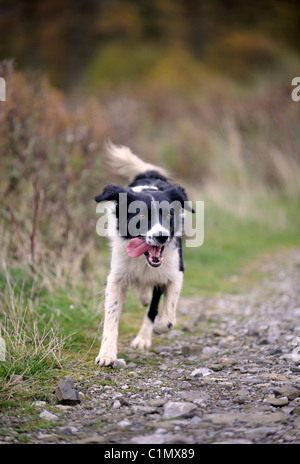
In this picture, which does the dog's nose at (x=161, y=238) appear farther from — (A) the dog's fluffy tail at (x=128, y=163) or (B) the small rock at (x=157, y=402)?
(A) the dog's fluffy tail at (x=128, y=163)

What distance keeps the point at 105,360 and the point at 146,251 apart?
82cm

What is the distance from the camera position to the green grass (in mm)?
3396

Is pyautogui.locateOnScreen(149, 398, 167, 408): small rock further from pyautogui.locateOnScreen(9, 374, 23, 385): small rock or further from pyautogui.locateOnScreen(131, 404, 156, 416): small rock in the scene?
pyautogui.locateOnScreen(9, 374, 23, 385): small rock

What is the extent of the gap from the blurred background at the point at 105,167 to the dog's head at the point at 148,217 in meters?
0.95

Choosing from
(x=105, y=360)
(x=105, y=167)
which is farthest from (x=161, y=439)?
(x=105, y=167)

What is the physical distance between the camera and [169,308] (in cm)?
440

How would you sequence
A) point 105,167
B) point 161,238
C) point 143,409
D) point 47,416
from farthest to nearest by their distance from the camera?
point 105,167 → point 161,238 → point 143,409 → point 47,416

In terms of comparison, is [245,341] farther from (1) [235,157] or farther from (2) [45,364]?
(1) [235,157]

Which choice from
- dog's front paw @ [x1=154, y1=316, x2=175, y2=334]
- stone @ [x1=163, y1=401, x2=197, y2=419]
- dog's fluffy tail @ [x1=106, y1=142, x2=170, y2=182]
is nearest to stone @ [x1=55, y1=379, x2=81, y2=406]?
stone @ [x1=163, y1=401, x2=197, y2=419]

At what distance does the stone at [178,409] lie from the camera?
2.90 meters

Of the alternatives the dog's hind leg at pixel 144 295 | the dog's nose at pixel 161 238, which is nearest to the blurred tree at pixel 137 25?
the dog's hind leg at pixel 144 295

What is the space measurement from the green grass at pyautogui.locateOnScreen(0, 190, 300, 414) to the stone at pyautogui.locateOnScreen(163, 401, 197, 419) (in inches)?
26.3

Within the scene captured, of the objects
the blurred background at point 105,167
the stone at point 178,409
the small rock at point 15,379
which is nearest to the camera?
the stone at point 178,409

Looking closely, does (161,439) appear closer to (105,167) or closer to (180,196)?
(180,196)
